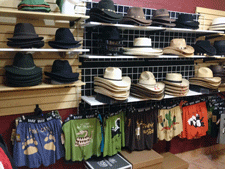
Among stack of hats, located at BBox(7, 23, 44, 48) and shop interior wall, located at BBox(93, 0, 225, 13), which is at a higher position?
shop interior wall, located at BBox(93, 0, 225, 13)

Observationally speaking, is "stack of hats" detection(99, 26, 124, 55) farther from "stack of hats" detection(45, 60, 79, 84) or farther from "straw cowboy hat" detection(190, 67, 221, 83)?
"straw cowboy hat" detection(190, 67, 221, 83)

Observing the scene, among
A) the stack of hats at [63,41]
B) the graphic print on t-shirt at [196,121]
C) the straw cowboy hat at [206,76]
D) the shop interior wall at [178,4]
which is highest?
the shop interior wall at [178,4]

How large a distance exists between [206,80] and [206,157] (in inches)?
57.4

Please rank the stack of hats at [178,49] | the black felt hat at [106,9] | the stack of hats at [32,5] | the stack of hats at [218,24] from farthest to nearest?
the stack of hats at [218,24], the stack of hats at [178,49], the black felt hat at [106,9], the stack of hats at [32,5]

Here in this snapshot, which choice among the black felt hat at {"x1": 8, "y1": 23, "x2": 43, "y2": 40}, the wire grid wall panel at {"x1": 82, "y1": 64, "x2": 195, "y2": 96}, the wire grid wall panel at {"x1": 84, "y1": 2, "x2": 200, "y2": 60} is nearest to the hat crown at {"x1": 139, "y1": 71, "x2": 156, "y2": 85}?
the wire grid wall panel at {"x1": 82, "y1": 64, "x2": 195, "y2": 96}

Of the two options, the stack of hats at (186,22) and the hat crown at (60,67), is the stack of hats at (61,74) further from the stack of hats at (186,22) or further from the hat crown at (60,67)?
the stack of hats at (186,22)

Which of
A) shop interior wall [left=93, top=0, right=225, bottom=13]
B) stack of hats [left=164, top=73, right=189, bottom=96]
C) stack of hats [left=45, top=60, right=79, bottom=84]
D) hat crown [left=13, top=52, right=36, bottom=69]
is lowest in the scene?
stack of hats [left=164, top=73, right=189, bottom=96]

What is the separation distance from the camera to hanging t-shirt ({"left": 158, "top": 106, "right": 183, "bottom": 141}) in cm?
319

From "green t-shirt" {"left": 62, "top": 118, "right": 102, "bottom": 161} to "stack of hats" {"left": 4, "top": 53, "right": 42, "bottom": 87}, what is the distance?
69 centimetres

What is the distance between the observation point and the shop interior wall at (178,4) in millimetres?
3042

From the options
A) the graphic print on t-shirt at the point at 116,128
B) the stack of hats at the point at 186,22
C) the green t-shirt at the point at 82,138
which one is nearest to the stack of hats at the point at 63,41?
the green t-shirt at the point at 82,138

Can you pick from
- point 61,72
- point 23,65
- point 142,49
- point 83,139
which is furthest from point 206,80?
point 23,65

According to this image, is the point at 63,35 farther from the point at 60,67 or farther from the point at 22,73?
the point at 22,73

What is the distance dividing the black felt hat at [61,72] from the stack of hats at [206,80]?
6.38 ft
